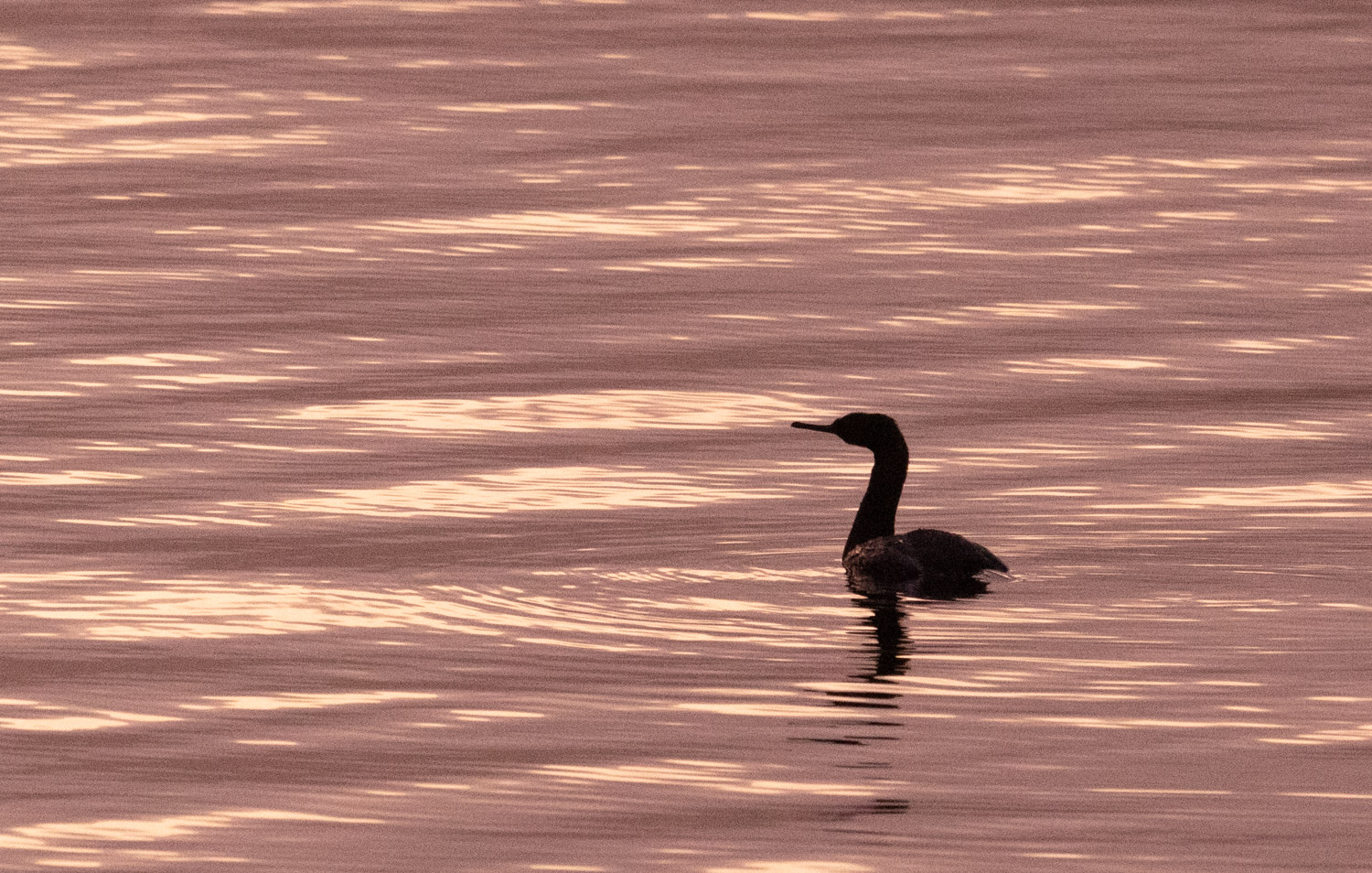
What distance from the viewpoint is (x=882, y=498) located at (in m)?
15.3

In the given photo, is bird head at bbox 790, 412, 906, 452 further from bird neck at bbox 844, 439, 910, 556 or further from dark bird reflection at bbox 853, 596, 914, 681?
dark bird reflection at bbox 853, 596, 914, 681

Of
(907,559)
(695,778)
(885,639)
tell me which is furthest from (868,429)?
(695,778)

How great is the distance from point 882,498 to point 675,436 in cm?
268

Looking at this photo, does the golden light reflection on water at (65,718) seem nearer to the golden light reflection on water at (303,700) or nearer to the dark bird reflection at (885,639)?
the golden light reflection on water at (303,700)

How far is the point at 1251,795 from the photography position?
1107 cm

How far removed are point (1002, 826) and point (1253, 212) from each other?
13987mm

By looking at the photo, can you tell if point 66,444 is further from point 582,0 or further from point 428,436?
point 582,0

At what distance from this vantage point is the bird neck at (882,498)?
15.1 metres

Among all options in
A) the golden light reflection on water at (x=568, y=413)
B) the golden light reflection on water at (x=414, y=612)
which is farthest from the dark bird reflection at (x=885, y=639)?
the golden light reflection on water at (x=568, y=413)

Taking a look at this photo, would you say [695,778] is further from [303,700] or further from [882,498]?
[882,498]

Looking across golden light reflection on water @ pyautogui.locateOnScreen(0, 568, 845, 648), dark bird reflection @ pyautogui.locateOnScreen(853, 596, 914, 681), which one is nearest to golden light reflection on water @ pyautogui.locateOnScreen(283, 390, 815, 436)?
golden light reflection on water @ pyautogui.locateOnScreen(0, 568, 845, 648)

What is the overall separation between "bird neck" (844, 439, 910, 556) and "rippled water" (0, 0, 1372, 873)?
0.35 meters

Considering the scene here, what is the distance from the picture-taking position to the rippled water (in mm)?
11211

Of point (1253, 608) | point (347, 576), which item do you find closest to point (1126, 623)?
point (1253, 608)
